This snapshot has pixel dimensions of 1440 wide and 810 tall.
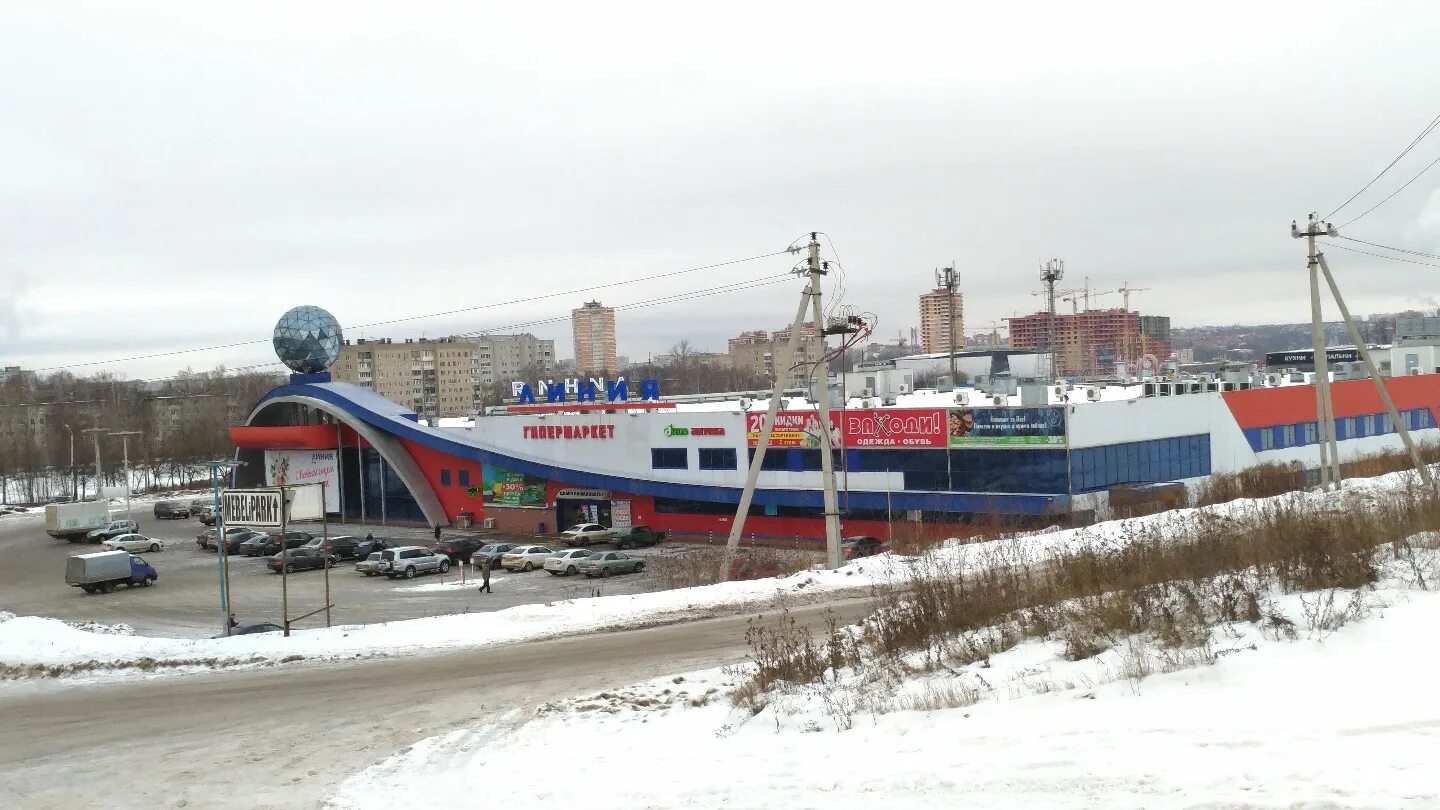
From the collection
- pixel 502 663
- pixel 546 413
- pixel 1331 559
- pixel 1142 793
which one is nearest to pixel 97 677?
pixel 502 663

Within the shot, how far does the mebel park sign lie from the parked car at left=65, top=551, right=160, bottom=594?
2197cm

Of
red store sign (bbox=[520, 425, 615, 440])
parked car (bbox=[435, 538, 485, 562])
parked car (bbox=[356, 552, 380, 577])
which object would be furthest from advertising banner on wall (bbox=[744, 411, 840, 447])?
parked car (bbox=[356, 552, 380, 577])

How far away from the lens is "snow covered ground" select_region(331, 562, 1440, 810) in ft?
23.6

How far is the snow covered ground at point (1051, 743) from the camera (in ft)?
23.6

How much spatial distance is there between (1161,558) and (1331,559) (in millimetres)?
2451

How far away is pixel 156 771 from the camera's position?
12180 millimetres

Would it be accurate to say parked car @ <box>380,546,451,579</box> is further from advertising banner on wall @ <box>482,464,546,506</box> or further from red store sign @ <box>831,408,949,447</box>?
red store sign @ <box>831,408,949,447</box>

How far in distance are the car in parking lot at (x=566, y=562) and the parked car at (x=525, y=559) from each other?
3.21 ft

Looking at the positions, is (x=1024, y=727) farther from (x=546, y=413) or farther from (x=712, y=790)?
(x=546, y=413)

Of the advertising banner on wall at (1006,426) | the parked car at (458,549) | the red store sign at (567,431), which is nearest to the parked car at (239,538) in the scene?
the parked car at (458,549)

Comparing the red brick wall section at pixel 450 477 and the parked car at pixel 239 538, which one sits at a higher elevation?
the red brick wall section at pixel 450 477

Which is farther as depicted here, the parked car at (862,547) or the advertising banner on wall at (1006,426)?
the advertising banner on wall at (1006,426)

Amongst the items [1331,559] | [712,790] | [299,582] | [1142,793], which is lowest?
[299,582]

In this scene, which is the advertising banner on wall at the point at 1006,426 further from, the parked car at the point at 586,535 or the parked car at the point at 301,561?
the parked car at the point at 301,561
